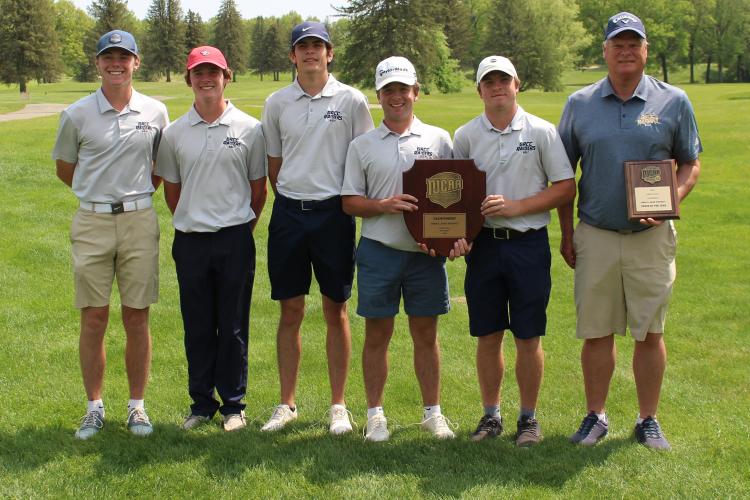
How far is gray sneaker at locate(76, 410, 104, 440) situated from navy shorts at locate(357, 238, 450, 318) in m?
1.88

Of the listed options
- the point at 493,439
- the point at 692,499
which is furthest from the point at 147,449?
the point at 692,499

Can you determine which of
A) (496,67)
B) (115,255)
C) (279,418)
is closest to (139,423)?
(279,418)

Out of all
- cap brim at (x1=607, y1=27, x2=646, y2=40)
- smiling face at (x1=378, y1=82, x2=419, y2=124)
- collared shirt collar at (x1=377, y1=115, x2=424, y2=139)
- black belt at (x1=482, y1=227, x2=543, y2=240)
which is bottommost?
black belt at (x1=482, y1=227, x2=543, y2=240)

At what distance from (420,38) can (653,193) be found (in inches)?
2270

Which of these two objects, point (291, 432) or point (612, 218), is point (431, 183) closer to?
point (612, 218)

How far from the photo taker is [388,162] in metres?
5.03

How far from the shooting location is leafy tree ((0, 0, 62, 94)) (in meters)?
65.1

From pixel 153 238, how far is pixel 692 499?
360cm

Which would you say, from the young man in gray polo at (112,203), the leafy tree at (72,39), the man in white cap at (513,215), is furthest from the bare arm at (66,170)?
the leafy tree at (72,39)

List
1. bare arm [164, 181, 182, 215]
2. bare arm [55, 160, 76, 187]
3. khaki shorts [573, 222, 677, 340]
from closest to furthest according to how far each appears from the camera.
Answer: khaki shorts [573, 222, 677, 340] < bare arm [55, 160, 76, 187] < bare arm [164, 181, 182, 215]

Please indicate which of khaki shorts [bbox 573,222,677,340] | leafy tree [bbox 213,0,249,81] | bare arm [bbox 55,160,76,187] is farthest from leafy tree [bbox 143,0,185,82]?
khaki shorts [bbox 573,222,677,340]

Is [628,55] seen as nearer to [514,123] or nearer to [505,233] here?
[514,123]

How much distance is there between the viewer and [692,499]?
173 inches

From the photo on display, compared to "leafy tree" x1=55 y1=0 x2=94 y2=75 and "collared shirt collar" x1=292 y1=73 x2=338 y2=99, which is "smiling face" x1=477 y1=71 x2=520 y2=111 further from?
"leafy tree" x1=55 y1=0 x2=94 y2=75
